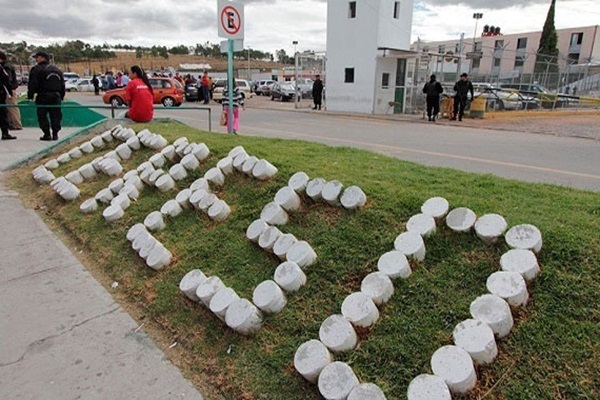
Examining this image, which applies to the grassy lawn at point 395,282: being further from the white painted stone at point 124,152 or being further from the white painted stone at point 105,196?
the white painted stone at point 124,152

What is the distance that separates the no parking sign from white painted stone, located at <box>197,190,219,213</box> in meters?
3.83

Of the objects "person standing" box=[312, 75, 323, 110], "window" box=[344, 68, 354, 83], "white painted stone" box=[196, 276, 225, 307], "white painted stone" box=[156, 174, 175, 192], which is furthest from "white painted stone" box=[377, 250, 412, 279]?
"person standing" box=[312, 75, 323, 110]

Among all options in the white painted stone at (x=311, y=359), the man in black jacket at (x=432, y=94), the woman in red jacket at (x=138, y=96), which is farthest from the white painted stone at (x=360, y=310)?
the man in black jacket at (x=432, y=94)

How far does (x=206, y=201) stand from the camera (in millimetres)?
4316

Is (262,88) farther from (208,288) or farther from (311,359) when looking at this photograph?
(311,359)

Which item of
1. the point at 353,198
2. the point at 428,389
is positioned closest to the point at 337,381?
the point at 428,389

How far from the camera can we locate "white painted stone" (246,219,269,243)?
11.9 ft

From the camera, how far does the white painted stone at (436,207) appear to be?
3121mm

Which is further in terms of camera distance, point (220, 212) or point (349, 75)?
point (349, 75)

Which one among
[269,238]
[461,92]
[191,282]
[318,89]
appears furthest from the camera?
[318,89]

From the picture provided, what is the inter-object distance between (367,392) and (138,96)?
7355 millimetres

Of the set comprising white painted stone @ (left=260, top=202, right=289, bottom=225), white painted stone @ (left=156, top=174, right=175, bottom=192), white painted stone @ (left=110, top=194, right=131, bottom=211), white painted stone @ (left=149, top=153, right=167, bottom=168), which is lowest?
white painted stone @ (left=110, top=194, right=131, bottom=211)

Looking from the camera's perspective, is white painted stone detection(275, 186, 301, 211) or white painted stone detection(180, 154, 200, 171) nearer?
white painted stone detection(275, 186, 301, 211)

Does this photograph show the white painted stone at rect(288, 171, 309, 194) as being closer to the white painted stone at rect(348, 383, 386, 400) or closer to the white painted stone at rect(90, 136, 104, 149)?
the white painted stone at rect(348, 383, 386, 400)
